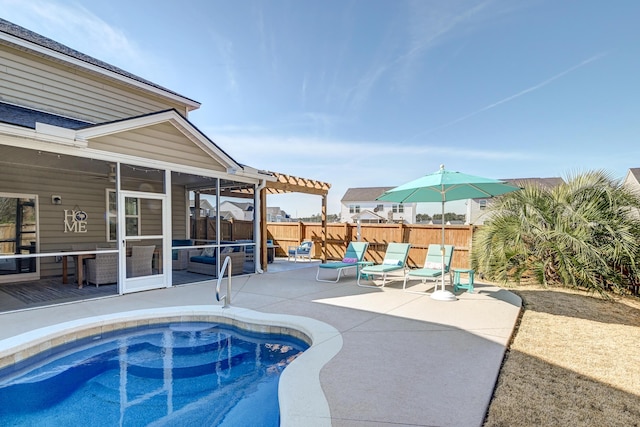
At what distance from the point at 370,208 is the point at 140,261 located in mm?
34979

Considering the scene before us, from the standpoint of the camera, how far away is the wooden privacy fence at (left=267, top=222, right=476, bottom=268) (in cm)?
1082

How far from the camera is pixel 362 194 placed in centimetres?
4222

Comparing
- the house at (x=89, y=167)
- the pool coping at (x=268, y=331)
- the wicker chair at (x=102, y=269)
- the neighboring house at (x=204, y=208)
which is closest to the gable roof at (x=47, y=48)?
the house at (x=89, y=167)

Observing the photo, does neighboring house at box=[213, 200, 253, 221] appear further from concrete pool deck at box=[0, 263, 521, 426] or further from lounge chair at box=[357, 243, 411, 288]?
lounge chair at box=[357, 243, 411, 288]

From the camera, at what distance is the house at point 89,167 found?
6.68 meters

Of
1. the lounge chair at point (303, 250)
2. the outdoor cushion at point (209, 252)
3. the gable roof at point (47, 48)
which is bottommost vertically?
the lounge chair at point (303, 250)

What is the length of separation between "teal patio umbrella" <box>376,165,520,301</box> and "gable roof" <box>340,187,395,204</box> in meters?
33.1

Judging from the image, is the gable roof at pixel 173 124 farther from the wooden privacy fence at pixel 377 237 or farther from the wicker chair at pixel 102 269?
the wooden privacy fence at pixel 377 237

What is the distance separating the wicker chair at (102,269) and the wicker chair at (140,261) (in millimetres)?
791

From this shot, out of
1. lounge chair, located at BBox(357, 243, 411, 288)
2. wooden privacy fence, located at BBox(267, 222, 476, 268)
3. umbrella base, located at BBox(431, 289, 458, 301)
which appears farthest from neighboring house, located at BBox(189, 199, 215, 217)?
umbrella base, located at BBox(431, 289, 458, 301)

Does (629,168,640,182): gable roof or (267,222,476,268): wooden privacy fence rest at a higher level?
(629,168,640,182): gable roof

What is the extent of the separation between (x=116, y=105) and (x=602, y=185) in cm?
1330

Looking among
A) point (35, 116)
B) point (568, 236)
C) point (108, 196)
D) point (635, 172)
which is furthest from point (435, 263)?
point (635, 172)

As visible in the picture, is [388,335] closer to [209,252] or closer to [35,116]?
[209,252]
